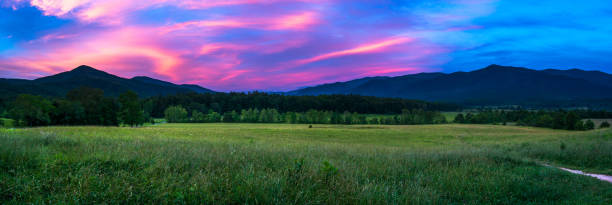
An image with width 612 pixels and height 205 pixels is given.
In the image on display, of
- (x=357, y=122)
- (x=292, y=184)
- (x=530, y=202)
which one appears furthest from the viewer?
(x=357, y=122)

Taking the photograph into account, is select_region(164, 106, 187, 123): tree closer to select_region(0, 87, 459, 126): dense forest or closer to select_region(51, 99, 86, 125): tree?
select_region(0, 87, 459, 126): dense forest

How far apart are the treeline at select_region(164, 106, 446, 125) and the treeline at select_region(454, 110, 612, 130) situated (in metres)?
13.7

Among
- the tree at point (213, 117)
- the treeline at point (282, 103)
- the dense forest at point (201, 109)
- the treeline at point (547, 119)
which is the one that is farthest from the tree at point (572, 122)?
the tree at point (213, 117)

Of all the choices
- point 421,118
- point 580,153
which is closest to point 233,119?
point 421,118

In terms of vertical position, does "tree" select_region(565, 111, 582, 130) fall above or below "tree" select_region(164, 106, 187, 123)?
below

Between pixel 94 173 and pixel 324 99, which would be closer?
pixel 94 173

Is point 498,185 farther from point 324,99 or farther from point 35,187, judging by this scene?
point 324,99

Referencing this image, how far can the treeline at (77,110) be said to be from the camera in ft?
172

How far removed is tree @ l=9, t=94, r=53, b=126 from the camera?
51.8 meters

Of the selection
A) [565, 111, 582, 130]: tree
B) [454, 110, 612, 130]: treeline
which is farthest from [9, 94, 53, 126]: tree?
[565, 111, 582, 130]: tree

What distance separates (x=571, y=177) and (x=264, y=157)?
957 centimetres

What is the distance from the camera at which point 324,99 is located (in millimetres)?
140000

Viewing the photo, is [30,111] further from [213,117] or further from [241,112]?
[241,112]

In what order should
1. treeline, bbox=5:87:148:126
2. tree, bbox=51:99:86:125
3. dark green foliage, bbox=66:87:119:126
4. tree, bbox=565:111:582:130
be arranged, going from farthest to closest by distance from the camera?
tree, bbox=565:111:582:130, dark green foliage, bbox=66:87:119:126, tree, bbox=51:99:86:125, treeline, bbox=5:87:148:126
